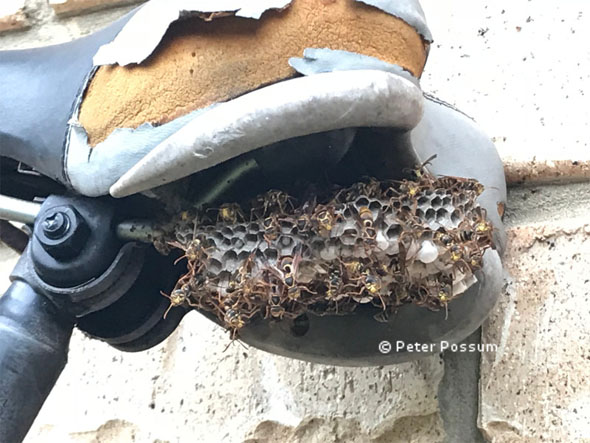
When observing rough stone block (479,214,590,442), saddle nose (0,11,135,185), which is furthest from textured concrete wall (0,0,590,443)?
saddle nose (0,11,135,185)

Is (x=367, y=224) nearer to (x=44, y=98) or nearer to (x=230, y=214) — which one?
(x=230, y=214)

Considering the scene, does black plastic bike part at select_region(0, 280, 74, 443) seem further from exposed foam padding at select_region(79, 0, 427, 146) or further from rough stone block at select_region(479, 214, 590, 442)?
rough stone block at select_region(479, 214, 590, 442)

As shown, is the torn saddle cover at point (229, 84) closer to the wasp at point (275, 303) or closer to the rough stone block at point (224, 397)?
the wasp at point (275, 303)

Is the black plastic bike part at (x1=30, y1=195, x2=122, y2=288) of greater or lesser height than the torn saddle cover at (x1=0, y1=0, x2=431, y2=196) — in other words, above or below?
below

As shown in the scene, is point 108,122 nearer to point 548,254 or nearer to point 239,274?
point 239,274

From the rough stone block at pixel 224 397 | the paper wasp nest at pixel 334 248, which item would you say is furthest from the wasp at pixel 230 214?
the rough stone block at pixel 224 397

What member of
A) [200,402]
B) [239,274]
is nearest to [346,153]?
[239,274]

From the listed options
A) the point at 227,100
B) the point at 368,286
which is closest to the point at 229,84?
the point at 227,100
